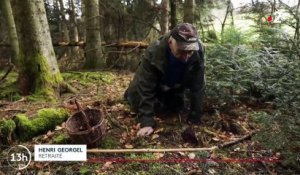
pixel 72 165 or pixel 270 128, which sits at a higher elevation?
pixel 270 128

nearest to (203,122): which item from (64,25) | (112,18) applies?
(112,18)

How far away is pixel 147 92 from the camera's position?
466 centimetres

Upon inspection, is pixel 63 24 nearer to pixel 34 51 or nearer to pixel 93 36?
pixel 93 36

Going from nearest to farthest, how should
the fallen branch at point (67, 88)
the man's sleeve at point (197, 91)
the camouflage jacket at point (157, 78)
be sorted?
the camouflage jacket at point (157, 78)
the man's sleeve at point (197, 91)
the fallen branch at point (67, 88)

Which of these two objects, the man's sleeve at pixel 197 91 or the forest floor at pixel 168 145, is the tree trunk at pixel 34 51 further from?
the man's sleeve at pixel 197 91

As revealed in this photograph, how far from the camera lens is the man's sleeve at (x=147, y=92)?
462 centimetres

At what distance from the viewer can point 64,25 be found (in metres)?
17.9

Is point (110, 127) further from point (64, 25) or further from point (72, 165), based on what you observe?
point (64, 25)

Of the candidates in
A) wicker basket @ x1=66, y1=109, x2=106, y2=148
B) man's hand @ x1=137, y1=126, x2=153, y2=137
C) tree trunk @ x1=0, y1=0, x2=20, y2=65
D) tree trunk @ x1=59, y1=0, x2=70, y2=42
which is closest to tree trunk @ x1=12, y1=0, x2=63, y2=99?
wicker basket @ x1=66, y1=109, x2=106, y2=148

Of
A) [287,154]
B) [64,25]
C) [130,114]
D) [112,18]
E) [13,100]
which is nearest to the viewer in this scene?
[287,154]

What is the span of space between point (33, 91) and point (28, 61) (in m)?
0.59

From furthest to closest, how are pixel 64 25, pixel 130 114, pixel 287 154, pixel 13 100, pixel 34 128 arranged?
1. pixel 64 25
2. pixel 13 100
3. pixel 130 114
4. pixel 34 128
5. pixel 287 154

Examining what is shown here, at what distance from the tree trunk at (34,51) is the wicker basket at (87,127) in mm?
2206

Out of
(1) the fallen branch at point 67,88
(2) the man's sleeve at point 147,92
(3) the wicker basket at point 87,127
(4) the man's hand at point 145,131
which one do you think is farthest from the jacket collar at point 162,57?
(1) the fallen branch at point 67,88
